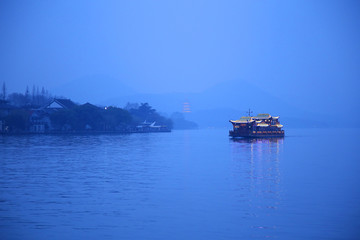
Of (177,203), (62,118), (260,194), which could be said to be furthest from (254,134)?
(177,203)

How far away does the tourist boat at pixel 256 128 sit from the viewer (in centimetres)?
9309

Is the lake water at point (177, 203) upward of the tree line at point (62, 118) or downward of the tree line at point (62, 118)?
downward

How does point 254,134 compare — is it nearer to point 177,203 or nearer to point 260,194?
point 260,194

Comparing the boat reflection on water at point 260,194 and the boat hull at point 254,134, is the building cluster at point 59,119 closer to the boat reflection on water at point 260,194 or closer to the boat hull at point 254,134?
the boat hull at point 254,134

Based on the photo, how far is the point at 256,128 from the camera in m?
95.3

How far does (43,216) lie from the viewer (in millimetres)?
15375

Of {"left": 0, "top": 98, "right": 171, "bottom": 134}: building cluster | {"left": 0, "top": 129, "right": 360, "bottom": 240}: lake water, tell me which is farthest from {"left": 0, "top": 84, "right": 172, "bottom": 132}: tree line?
{"left": 0, "top": 129, "right": 360, "bottom": 240}: lake water

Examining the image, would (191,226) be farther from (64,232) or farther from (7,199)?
(7,199)

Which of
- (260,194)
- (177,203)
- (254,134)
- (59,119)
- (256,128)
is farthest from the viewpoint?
(59,119)

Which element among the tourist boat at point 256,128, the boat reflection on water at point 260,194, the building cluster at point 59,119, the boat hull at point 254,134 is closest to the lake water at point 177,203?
the boat reflection on water at point 260,194

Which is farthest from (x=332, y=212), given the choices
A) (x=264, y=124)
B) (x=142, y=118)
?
(x=142, y=118)

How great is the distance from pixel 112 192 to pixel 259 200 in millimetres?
7178

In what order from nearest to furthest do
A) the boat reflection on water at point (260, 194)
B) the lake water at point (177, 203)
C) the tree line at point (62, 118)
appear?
the lake water at point (177, 203) < the boat reflection on water at point (260, 194) < the tree line at point (62, 118)

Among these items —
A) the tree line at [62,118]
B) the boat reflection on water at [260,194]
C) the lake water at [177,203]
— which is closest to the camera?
the lake water at [177,203]
